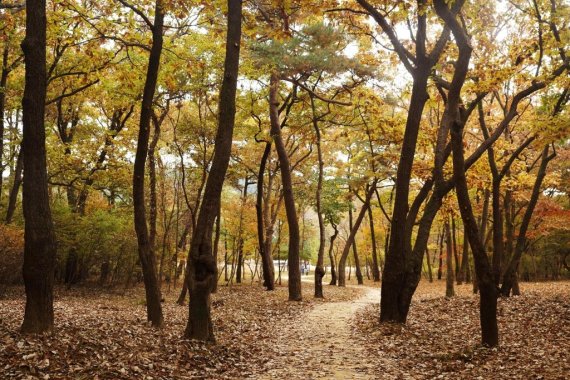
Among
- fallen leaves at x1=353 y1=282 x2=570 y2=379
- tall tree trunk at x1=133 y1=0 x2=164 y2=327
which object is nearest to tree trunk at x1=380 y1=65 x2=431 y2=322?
fallen leaves at x1=353 y1=282 x2=570 y2=379

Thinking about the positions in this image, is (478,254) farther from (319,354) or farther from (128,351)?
(128,351)

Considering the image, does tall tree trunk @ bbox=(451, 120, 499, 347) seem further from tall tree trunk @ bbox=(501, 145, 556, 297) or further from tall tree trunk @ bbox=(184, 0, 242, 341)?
tall tree trunk @ bbox=(501, 145, 556, 297)

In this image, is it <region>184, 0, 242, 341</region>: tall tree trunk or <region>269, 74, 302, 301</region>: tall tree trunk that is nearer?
<region>184, 0, 242, 341</region>: tall tree trunk

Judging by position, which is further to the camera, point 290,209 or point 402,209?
point 290,209

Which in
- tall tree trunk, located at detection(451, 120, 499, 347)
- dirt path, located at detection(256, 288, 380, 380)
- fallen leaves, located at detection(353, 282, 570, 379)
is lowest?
dirt path, located at detection(256, 288, 380, 380)

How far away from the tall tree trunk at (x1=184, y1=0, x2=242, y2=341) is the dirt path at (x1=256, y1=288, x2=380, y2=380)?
63.5 inches

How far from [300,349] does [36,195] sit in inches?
230

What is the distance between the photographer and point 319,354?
8.83 meters

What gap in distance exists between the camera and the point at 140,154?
10.0 m

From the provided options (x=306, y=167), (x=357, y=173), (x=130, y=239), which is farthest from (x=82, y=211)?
(x=357, y=173)

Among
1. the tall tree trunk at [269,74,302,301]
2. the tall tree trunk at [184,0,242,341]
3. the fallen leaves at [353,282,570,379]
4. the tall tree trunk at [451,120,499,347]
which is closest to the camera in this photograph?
the fallen leaves at [353,282,570,379]

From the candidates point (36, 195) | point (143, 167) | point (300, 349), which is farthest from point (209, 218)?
point (300, 349)

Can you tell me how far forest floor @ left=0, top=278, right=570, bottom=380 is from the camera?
6383 mm

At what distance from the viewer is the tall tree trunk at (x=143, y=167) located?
32.1 ft
